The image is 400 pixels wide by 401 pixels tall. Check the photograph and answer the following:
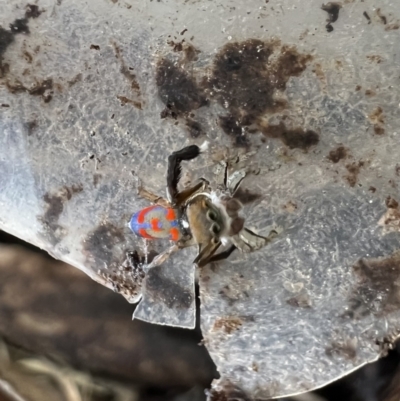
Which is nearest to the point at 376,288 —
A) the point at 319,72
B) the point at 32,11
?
the point at 319,72

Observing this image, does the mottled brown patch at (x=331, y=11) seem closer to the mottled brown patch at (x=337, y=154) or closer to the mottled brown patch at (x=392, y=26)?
the mottled brown patch at (x=392, y=26)

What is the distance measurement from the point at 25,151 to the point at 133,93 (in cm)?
22

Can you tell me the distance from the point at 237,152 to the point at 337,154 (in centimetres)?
16

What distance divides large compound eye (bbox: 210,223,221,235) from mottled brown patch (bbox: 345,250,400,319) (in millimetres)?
222

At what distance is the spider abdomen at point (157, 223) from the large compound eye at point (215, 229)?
0.17 ft

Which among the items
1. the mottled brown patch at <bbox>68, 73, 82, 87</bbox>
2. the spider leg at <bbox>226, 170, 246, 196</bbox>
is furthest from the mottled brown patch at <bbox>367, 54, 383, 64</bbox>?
the mottled brown patch at <bbox>68, 73, 82, 87</bbox>

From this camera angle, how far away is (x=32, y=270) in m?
0.94

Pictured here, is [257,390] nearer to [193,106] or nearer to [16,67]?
[193,106]

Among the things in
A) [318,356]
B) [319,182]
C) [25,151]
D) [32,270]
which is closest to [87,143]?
[25,151]

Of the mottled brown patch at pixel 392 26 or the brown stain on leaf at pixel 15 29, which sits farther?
the brown stain on leaf at pixel 15 29

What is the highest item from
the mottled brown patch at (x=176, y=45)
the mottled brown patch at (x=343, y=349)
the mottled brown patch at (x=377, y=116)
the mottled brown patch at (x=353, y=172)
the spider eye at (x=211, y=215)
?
the mottled brown patch at (x=377, y=116)

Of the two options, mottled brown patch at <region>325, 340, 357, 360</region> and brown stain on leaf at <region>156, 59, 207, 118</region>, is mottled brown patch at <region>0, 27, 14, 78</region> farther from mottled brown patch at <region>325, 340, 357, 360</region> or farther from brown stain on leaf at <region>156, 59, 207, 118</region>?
mottled brown patch at <region>325, 340, 357, 360</region>

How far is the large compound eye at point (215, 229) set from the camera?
0.81 meters

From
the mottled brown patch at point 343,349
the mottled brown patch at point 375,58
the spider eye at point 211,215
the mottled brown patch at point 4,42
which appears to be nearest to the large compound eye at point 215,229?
the spider eye at point 211,215
